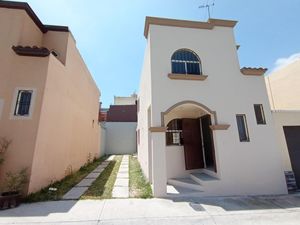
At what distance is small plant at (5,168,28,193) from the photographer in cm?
488

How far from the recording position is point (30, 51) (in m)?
5.82

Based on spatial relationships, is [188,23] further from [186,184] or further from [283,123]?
[186,184]

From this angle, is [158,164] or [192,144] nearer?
[158,164]

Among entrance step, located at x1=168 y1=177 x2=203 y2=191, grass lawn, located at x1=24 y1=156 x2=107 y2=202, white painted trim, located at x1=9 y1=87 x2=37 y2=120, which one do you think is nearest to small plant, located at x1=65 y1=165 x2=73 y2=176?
grass lawn, located at x1=24 y1=156 x2=107 y2=202

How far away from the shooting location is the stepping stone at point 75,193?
5348 mm

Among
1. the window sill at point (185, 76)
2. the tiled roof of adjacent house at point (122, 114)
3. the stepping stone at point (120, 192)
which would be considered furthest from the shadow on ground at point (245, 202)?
the tiled roof of adjacent house at point (122, 114)

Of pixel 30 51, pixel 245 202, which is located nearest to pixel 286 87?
pixel 245 202

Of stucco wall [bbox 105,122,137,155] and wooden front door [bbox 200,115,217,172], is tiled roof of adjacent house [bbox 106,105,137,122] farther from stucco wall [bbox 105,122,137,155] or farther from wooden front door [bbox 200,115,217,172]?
wooden front door [bbox 200,115,217,172]

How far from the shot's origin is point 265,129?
6590mm

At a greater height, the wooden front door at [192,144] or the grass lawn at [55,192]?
the wooden front door at [192,144]

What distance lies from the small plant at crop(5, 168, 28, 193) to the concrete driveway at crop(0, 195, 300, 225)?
666mm

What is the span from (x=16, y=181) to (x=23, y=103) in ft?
8.37

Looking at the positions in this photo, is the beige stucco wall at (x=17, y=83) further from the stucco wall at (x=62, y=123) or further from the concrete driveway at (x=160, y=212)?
the concrete driveway at (x=160, y=212)

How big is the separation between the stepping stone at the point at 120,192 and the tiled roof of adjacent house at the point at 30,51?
5.61m
